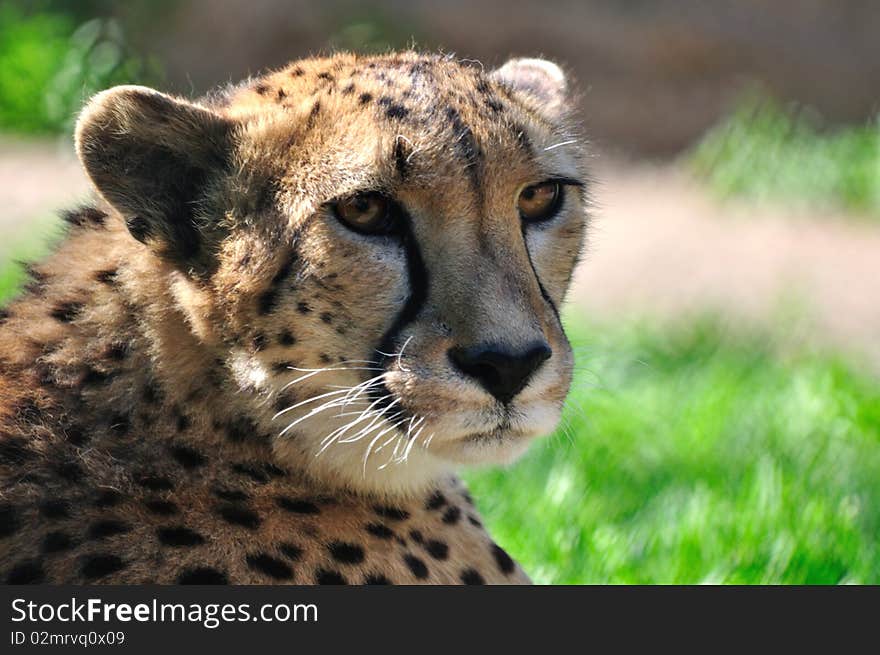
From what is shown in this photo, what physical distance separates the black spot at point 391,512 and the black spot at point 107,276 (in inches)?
22.5

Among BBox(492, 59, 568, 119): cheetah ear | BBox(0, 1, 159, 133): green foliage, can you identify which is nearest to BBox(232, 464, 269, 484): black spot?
BBox(492, 59, 568, 119): cheetah ear

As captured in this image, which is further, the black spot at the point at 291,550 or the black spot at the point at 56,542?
the black spot at the point at 291,550

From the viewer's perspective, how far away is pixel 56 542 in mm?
1956

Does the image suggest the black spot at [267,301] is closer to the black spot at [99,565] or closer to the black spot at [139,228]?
the black spot at [139,228]

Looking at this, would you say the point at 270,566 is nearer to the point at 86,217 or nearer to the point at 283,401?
the point at 283,401

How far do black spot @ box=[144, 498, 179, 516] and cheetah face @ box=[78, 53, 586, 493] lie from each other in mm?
194

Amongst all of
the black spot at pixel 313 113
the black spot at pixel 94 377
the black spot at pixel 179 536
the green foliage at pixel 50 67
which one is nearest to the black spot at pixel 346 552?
the black spot at pixel 179 536

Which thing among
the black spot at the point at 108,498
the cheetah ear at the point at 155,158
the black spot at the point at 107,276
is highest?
the cheetah ear at the point at 155,158

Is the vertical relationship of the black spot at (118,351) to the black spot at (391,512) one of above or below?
above

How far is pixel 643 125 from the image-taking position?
9.82 meters

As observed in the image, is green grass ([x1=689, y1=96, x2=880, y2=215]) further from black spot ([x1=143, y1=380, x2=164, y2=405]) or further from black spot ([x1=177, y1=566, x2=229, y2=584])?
black spot ([x1=177, y1=566, x2=229, y2=584])

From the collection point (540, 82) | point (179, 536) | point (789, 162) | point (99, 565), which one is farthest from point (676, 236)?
point (99, 565)

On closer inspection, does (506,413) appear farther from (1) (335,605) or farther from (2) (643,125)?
(2) (643,125)

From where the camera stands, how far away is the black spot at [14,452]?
6.70 feet
